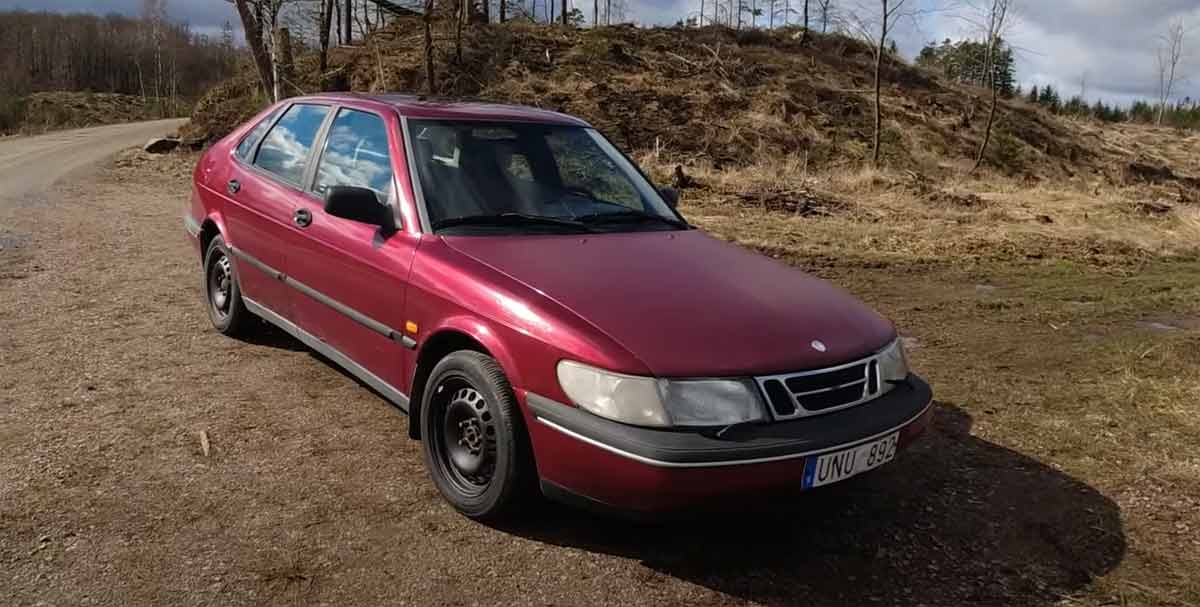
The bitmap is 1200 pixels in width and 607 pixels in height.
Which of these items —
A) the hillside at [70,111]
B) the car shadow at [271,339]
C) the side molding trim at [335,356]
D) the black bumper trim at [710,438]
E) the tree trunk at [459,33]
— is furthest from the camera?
the hillside at [70,111]

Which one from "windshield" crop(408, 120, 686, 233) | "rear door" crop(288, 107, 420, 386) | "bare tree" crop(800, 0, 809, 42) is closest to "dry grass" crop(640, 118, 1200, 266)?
"windshield" crop(408, 120, 686, 233)

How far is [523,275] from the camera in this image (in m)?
3.26

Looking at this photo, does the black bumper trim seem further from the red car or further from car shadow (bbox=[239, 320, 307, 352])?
car shadow (bbox=[239, 320, 307, 352])

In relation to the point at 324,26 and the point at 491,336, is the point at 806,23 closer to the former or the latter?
the point at 324,26

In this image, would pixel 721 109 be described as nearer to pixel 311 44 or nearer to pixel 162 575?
pixel 311 44

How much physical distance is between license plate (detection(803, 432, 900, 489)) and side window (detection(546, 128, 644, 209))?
1.79m

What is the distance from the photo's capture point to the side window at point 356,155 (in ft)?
13.3

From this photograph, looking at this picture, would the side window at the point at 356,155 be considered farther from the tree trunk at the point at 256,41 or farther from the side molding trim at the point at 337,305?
the tree trunk at the point at 256,41

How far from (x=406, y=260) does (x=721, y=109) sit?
21.3 m

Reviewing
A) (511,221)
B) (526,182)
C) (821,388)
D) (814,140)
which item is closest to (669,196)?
(526,182)

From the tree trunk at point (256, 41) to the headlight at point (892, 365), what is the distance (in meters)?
15.5

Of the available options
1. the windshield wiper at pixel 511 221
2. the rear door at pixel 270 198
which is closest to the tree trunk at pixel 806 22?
the rear door at pixel 270 198

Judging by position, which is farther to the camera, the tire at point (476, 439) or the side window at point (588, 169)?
the side window at point (588, 169)

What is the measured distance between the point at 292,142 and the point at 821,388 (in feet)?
11.0
